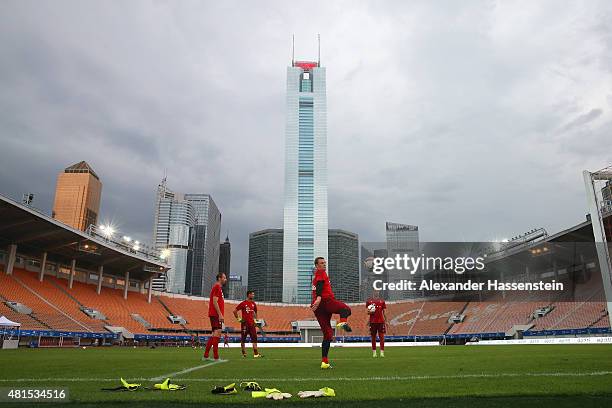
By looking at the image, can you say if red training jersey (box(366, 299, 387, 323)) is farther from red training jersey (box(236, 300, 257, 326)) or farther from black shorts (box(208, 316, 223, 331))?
black shorts (box(208, 316, 223, 331))

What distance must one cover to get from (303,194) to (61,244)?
384ft

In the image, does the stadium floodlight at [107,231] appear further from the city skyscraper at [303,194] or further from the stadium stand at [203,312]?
the city skyscraper at [303,194]

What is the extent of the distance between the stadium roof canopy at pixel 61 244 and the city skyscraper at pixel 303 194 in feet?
332

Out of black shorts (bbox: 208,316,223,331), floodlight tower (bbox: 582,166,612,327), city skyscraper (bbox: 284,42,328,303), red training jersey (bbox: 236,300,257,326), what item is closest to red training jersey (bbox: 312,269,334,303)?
black shorts (bbox: 208,316,223,331)

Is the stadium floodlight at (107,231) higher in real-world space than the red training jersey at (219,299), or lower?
higher

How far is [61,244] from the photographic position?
4294cm

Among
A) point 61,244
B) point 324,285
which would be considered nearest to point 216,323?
point 324,285

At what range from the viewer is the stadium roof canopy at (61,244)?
35.4 metres

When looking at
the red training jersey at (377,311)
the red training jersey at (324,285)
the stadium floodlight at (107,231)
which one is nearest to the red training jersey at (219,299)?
the red training jersey at (324,285)

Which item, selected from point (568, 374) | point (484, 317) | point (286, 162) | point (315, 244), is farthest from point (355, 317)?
point (286, 162)

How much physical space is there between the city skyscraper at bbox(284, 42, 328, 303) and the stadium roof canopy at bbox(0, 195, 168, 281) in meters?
101

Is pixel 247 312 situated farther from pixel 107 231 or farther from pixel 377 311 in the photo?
pixel 107 231

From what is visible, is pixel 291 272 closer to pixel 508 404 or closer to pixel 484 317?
pixel 484 317

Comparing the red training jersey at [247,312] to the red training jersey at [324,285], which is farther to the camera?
the red training jersey at [247,312]
